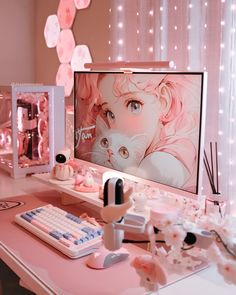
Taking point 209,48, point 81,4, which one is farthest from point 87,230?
point 81,4

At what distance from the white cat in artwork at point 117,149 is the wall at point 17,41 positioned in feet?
6.11

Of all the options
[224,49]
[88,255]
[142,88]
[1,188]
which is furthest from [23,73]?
[88,255]

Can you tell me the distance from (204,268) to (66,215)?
49 centimetres

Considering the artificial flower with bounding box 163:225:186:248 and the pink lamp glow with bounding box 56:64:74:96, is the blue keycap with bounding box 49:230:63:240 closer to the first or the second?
the artificial flower with bounding box 163:225:186:248

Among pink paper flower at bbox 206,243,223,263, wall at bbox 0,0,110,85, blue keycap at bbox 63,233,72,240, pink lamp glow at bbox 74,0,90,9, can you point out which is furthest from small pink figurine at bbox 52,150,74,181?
wall at bbox 0,0,110,85

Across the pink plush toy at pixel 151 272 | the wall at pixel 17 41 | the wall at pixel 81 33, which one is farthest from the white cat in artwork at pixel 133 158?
the wall at pixel 17 41

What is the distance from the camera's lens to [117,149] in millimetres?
1438

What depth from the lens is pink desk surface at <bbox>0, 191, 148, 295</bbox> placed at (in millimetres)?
981

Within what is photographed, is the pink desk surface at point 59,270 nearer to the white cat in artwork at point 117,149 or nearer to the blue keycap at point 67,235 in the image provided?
the blue keycap at point 67,235

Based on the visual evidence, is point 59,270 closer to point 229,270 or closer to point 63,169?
point 229,270

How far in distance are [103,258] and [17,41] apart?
2.47 metres

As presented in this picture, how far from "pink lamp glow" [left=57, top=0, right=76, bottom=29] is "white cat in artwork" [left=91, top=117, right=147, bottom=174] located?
4.69 feet

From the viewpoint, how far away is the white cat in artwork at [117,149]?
52.9 inches

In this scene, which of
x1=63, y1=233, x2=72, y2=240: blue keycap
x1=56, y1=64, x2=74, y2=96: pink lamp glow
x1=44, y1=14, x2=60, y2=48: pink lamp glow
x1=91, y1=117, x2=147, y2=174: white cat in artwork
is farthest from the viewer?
x1=44, y1=14, x2=60, y2=48: pink lamp glow
